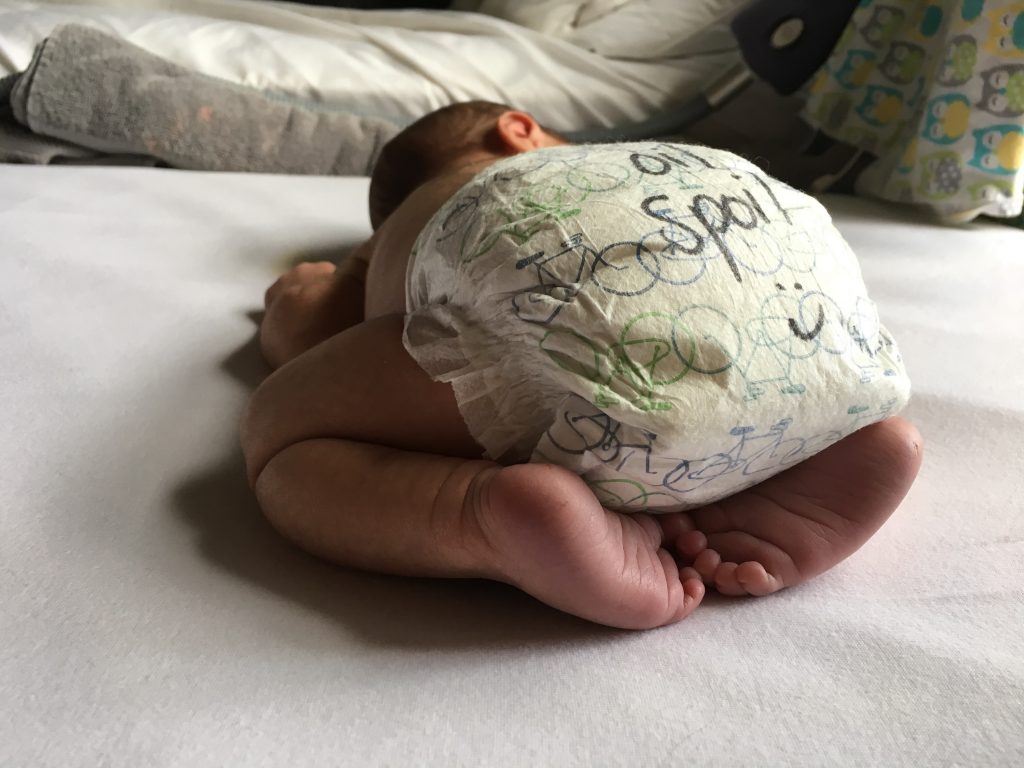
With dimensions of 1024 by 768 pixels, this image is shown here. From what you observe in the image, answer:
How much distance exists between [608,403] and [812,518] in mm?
183

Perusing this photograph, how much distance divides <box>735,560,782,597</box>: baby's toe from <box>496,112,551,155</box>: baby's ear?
0.54m

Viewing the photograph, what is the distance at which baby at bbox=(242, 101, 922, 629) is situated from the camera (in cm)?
50

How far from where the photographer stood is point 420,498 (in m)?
0.54

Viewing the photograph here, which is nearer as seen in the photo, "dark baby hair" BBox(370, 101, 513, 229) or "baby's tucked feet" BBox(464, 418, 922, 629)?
"baby's tucked feet" BBox(464, 418, 922, 629)

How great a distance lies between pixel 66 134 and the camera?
1284 mm

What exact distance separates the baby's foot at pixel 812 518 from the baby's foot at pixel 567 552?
5 centimetres

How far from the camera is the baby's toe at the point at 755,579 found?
0.56 metres

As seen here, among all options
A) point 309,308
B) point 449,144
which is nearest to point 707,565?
point 309,308

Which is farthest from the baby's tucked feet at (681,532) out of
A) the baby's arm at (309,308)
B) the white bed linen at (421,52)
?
the white bed linen at (421,52)

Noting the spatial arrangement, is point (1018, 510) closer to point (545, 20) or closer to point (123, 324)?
point (123, 324)

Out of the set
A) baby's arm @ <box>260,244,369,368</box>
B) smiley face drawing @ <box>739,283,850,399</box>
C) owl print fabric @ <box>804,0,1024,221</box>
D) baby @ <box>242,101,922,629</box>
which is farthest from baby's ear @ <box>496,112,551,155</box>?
owl print fabric @ <box>804,0,1024,221</box>

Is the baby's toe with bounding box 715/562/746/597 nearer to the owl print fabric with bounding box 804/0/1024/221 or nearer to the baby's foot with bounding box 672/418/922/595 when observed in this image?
the baby's foot with bounding box 672/418/922/595

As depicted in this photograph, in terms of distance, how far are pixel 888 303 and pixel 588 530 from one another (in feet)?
1.99

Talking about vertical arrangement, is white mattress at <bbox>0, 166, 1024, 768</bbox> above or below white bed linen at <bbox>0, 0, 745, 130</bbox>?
above
